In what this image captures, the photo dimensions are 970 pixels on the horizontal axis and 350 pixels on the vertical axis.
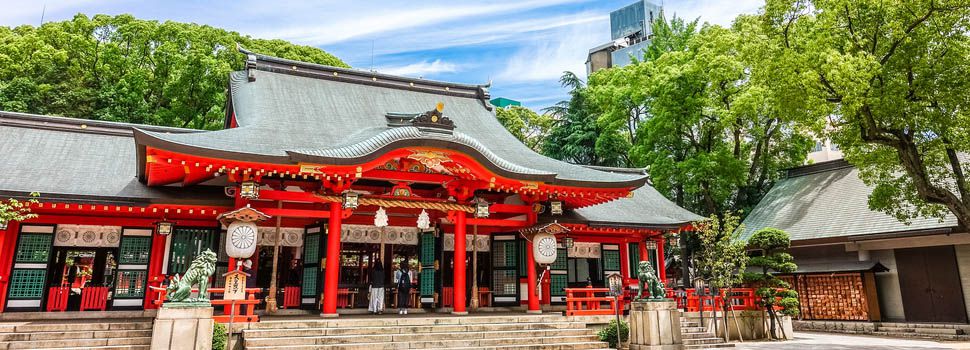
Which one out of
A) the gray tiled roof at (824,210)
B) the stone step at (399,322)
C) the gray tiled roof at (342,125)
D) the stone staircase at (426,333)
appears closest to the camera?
the stone staircase at (426,333)

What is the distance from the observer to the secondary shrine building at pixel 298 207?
11859 millimetres

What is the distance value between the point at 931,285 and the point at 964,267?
1.01m

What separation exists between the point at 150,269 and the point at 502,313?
823 cm

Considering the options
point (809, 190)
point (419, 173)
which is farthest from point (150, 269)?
point (809, 190)

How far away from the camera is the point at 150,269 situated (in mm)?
13094

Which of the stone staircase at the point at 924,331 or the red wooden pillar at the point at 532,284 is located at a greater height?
the red wooden pillar at the point at 532,284

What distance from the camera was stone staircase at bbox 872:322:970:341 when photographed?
16.3 metres

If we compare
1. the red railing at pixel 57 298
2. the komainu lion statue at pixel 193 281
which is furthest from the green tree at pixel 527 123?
the komainu lion statue at pixel 193 281

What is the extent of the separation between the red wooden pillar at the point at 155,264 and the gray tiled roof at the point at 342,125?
3.09 m

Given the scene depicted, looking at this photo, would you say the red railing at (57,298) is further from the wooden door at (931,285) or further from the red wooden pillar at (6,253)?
the wooden door at (931,285)

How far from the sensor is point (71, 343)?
31.3 ft

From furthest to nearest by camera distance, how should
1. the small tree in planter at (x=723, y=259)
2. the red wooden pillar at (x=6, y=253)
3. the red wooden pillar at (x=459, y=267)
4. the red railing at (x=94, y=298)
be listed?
the small tree in planter at (x=723, y=259) → the red wooden pillar at (x=459, y=267) → the red railing at (x=94, y=298) → the red wooden pillar at (x=6, y=253)

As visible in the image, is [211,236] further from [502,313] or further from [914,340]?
[914,340]

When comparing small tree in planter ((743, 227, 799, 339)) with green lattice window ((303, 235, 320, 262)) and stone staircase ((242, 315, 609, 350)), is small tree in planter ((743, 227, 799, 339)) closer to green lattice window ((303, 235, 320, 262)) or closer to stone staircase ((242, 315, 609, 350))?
stone staircase ((242, 315, 609, 350))
